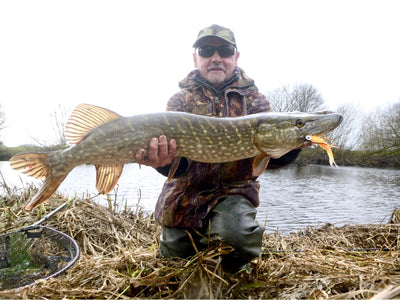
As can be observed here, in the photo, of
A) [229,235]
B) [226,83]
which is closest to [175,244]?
[229,235]

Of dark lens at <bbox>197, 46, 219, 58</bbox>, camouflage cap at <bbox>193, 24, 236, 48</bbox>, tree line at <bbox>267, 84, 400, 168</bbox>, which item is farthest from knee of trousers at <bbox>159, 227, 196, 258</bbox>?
tree line at <bbox>267, 84, 400, 168</bbox>

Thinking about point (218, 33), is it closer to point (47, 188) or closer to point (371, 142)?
point (47, 188)

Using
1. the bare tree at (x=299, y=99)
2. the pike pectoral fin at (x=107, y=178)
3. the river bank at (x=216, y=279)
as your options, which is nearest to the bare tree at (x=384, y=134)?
the bare tree at (x=299, y=99)

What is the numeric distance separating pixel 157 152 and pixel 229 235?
821 millimetres

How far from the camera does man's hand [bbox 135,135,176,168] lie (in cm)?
209

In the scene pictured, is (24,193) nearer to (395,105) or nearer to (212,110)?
(212,110)

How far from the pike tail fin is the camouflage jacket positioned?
2.82 feet

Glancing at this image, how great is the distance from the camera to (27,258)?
236cm

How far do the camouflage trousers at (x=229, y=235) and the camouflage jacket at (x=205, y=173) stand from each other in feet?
0.28

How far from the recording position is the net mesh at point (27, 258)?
212 cm

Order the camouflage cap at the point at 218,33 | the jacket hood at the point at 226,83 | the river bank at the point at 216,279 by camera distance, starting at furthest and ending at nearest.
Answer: the camouflage cap at the point at 218,33
the jacket hood at the point at 226,83
the river bank at the point at 216,279

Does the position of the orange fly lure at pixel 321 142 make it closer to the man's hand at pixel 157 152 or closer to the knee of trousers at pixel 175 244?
the man's hand at pixel 157 152

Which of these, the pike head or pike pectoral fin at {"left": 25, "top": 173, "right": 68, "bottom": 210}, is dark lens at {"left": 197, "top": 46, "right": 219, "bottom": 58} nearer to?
the pike head

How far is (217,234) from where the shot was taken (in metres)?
2.18
